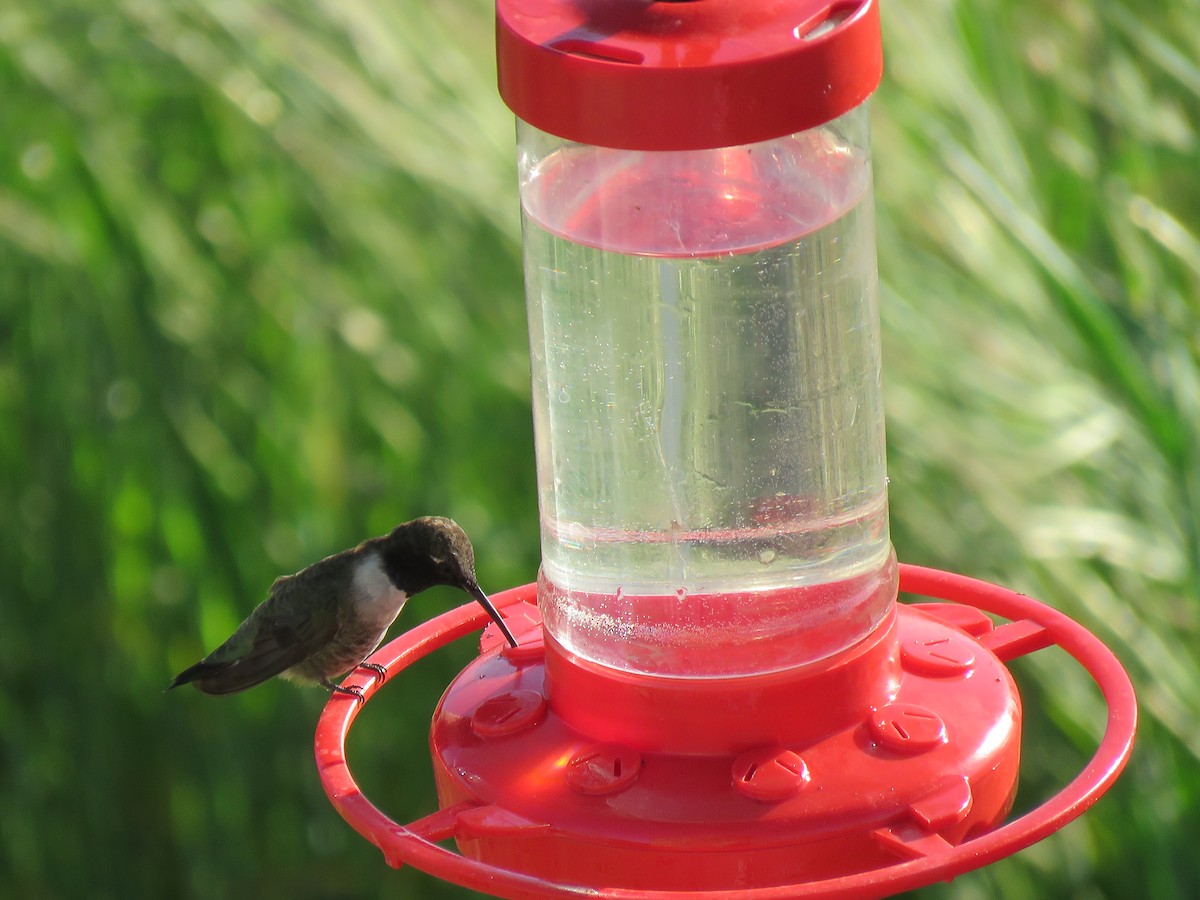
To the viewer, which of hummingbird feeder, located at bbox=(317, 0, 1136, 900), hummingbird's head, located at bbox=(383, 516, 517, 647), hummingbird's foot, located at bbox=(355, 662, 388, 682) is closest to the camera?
hummingbird feeder, located at bbox=(317, 0, 1136, 900)

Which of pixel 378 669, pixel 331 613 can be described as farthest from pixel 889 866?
pixel 331 613

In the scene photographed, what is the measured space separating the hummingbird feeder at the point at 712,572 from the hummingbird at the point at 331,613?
0.60m

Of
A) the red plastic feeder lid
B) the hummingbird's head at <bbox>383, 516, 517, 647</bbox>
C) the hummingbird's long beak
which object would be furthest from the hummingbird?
the red plastic feeder lid

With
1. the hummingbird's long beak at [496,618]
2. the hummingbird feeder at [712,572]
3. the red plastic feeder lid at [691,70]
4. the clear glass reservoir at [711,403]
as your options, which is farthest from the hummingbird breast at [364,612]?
the red plastic feeder lid at [691,70]

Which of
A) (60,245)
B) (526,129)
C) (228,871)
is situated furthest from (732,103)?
(228,871)

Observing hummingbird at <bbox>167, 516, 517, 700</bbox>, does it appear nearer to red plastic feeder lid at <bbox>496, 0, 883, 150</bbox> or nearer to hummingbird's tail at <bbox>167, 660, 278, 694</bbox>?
hummingbird's tail at <bbox>167, 660, 278, 694</bbox>

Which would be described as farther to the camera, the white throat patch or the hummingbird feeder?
the white throat patch

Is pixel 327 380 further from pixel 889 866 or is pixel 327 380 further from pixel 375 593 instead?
pixel 889 866

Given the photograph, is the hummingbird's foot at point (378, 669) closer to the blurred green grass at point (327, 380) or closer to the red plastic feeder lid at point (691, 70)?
the red plastic feeder lid at point (691, 70)

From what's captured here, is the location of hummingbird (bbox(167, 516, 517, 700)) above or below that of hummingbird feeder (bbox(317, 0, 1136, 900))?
below

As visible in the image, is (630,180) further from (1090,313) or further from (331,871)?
(331,871)

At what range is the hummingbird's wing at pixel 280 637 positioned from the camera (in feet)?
9.16

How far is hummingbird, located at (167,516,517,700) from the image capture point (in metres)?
2.58

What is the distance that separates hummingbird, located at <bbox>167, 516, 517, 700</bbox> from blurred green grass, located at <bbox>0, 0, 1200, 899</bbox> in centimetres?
82
